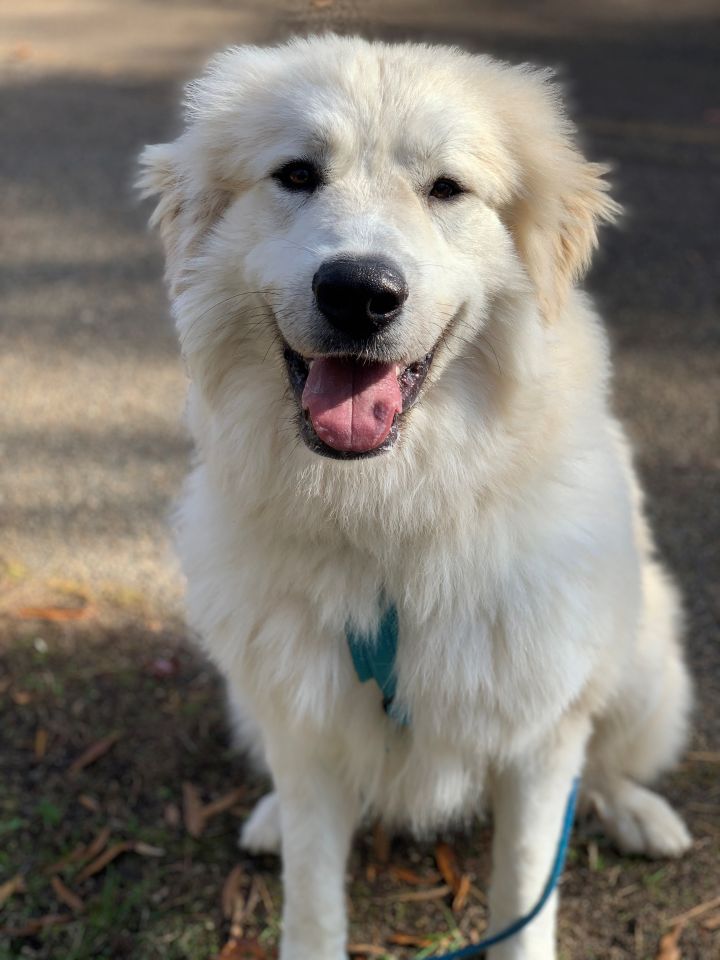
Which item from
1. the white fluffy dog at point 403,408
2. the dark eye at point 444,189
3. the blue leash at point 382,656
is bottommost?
the blue leash at point 382,656

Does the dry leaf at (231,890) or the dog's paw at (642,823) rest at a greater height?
the dog's paw at (642,823)

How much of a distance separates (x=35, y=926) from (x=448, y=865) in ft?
3.50

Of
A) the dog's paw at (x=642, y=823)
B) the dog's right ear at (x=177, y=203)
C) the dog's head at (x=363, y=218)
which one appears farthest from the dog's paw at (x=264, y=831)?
the dog's right ear at (x=177, y=203)

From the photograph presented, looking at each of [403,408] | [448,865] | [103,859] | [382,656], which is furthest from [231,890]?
[403,408]

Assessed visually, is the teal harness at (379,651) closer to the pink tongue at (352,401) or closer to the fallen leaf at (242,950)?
the pink tongue at (352,401)

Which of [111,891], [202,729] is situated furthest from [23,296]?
[111,891]

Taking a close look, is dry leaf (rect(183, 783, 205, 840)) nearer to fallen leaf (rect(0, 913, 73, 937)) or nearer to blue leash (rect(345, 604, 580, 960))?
fallen leaf (rect(0, 913, 73, 937))

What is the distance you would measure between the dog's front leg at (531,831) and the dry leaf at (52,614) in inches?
67.6

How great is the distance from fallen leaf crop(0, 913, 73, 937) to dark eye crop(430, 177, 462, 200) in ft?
6.44

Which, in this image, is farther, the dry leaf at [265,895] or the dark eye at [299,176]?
the dry leaf at [265,895]

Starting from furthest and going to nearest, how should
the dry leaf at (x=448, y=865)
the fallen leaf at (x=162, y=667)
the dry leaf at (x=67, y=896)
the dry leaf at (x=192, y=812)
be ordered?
the fallen leaf at (x=162, y=667)
the dry leaf at (x=192, y=812)
the dry leaf at (x=448, y=865)
the dry leaf at (x=67, y=896)

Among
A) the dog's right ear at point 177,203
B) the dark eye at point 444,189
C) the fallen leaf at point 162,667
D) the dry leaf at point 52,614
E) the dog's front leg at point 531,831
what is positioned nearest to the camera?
the dark eye at point 444,189

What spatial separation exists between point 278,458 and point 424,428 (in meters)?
0.31

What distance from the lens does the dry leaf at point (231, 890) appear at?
2.64 metres
